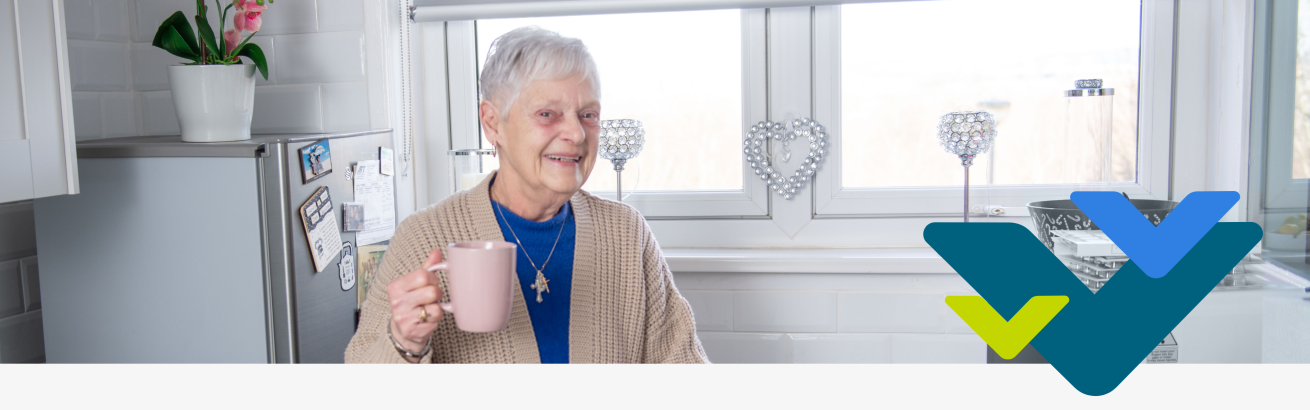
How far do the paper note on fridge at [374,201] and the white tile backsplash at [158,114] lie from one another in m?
0.58

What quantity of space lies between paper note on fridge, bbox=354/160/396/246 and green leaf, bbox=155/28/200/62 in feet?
1.17

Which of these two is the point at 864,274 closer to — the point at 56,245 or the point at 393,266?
the point at 393,266

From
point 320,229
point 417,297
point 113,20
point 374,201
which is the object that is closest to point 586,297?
point 417,297

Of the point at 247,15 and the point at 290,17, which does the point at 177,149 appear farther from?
the point at 290,17

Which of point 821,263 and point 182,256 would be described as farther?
point 821,263

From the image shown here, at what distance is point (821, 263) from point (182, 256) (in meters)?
1.22

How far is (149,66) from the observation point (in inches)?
77.5

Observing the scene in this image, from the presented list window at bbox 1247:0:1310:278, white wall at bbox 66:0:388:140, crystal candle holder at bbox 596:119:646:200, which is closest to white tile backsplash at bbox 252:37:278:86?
white wall at bbox 66:0:388:140

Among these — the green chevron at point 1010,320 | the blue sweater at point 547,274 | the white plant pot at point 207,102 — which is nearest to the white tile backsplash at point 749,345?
the blue sweater at point 547,274

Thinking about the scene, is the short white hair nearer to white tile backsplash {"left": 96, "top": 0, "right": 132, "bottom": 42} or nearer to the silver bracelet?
the silver bracelet

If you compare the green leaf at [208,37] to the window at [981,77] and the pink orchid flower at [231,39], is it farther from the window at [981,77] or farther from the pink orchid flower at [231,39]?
the window at [981,77]

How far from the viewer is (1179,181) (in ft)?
6.04

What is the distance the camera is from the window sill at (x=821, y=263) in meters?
1.79
